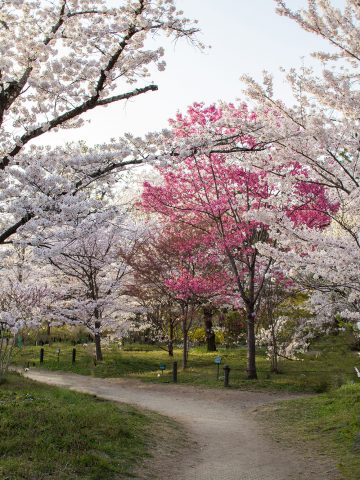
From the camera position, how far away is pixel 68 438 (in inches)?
253

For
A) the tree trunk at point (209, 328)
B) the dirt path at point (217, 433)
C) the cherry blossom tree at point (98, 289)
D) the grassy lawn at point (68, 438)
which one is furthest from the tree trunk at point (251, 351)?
the tree trunk at point (209, 328)

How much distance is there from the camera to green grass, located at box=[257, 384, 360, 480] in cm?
677

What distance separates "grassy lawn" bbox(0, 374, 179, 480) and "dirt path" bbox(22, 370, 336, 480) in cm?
63

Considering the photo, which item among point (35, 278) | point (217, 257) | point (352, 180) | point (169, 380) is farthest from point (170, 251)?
point (352, 180)

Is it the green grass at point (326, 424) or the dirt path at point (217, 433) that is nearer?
the dirt path at point (217, 433)

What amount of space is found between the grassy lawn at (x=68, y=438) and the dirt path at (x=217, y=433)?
63 cm

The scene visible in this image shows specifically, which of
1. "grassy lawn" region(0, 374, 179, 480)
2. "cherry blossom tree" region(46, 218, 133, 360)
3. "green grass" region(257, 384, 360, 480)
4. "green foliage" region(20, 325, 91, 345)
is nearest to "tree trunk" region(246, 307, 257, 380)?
"green grass" region(257, 384, 360, 480)

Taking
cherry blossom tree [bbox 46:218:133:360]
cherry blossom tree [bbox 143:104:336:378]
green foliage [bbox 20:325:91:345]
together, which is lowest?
green foliage [bbox 20:325:91:345]

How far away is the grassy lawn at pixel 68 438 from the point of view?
5.49 meters

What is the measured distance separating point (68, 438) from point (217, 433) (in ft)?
11.1

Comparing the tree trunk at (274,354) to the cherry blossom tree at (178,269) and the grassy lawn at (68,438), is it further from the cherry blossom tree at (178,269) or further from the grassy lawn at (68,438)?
the grassy lawn at (68,438)

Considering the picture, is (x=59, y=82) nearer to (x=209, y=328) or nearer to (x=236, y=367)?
(x=236, y=367)

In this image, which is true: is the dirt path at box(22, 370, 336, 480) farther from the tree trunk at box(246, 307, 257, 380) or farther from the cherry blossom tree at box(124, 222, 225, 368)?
the cherry blossom tree at box(124, 222, 225, 368)

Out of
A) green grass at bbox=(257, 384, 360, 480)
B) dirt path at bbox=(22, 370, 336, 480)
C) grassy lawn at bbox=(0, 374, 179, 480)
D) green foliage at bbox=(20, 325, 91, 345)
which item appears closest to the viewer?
grassy lawn at bbox=(0, 374, 179, 480)
